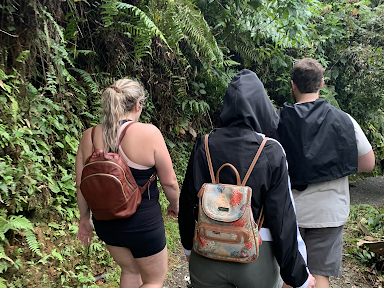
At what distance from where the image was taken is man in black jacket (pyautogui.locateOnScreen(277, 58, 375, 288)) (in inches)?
87.6

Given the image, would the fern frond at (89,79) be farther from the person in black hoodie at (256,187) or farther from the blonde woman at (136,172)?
the person in black hoodie at (256,187)

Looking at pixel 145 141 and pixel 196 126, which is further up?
pixel 145 141

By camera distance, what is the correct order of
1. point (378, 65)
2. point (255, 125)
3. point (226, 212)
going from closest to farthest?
point (226, 212), point (255, 125), point (378, 65)

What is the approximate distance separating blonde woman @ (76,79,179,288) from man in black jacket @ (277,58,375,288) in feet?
3.41

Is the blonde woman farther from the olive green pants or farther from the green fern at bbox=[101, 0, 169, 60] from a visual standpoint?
the green fern at bbox=[101, 0, 169, 60]

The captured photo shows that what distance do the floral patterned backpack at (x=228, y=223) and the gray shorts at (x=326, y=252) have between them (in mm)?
1007

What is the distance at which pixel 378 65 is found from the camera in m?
7.41

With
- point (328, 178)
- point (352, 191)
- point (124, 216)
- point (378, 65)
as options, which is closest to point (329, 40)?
point (378, 65)

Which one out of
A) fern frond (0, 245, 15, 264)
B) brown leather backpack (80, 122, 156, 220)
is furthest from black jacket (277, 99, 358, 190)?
fern frond (0, 245, 15, 264)

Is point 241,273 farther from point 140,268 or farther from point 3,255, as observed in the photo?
point 3,255

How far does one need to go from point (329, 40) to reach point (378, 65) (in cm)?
140

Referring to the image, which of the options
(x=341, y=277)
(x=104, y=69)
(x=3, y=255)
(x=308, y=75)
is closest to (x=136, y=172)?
(x=3, y=255)

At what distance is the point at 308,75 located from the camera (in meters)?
2.39

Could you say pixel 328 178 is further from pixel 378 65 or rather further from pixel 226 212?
pixel 378 65
